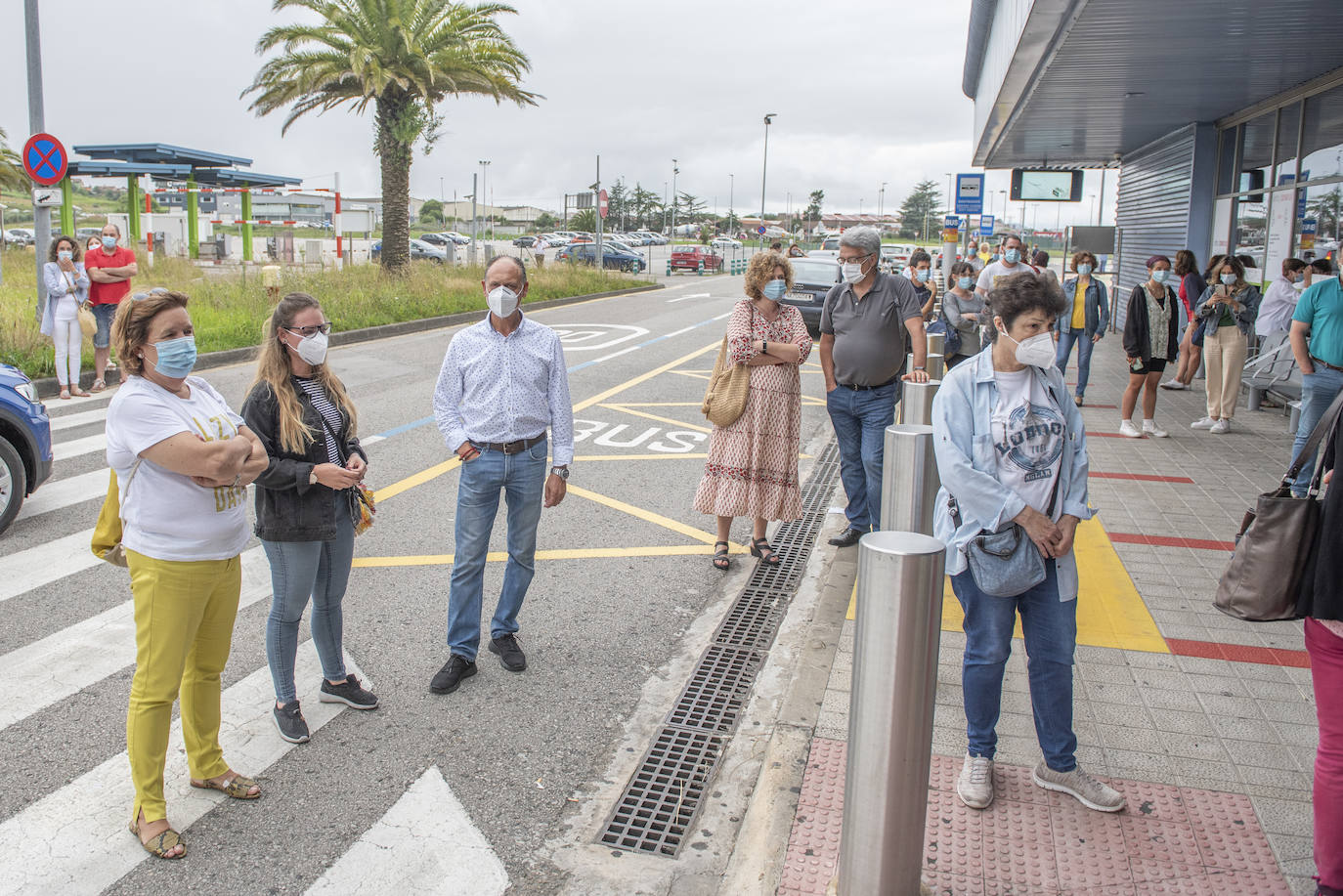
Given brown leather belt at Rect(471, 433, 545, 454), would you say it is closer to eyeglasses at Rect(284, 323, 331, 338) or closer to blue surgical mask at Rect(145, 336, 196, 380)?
eyeglasses at Rect(284, 323, 331, 338)

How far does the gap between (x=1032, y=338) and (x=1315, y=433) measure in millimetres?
856

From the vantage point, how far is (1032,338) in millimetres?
3502

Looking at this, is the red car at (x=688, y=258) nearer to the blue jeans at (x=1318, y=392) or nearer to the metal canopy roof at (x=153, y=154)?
the metal canopy roof at (x=153, y=154)

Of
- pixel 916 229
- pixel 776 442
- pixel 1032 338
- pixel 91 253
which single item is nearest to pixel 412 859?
pixel 1032 338

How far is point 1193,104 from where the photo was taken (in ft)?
47.8

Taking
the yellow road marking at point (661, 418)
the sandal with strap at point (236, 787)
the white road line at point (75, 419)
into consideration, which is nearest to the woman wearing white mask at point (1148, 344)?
the yellow road marking at point (661, 418)

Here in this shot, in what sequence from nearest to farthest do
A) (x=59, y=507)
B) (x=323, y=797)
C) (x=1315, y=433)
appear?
(x=1315, y=433)
(x=323, y=797)
(x=59, y=507)

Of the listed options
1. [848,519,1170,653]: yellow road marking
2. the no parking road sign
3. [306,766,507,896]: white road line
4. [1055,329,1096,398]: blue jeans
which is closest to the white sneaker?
[848,519,1170,653]: yellow road marking

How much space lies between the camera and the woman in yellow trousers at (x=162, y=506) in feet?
11.2

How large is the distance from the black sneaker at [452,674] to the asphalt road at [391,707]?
0.15ft

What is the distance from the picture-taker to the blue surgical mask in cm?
342

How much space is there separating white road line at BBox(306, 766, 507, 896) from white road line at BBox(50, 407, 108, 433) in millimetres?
8109

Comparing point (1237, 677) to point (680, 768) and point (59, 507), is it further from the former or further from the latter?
point (59, 507)

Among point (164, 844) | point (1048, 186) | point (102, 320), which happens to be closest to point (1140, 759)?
point (164, 844)
